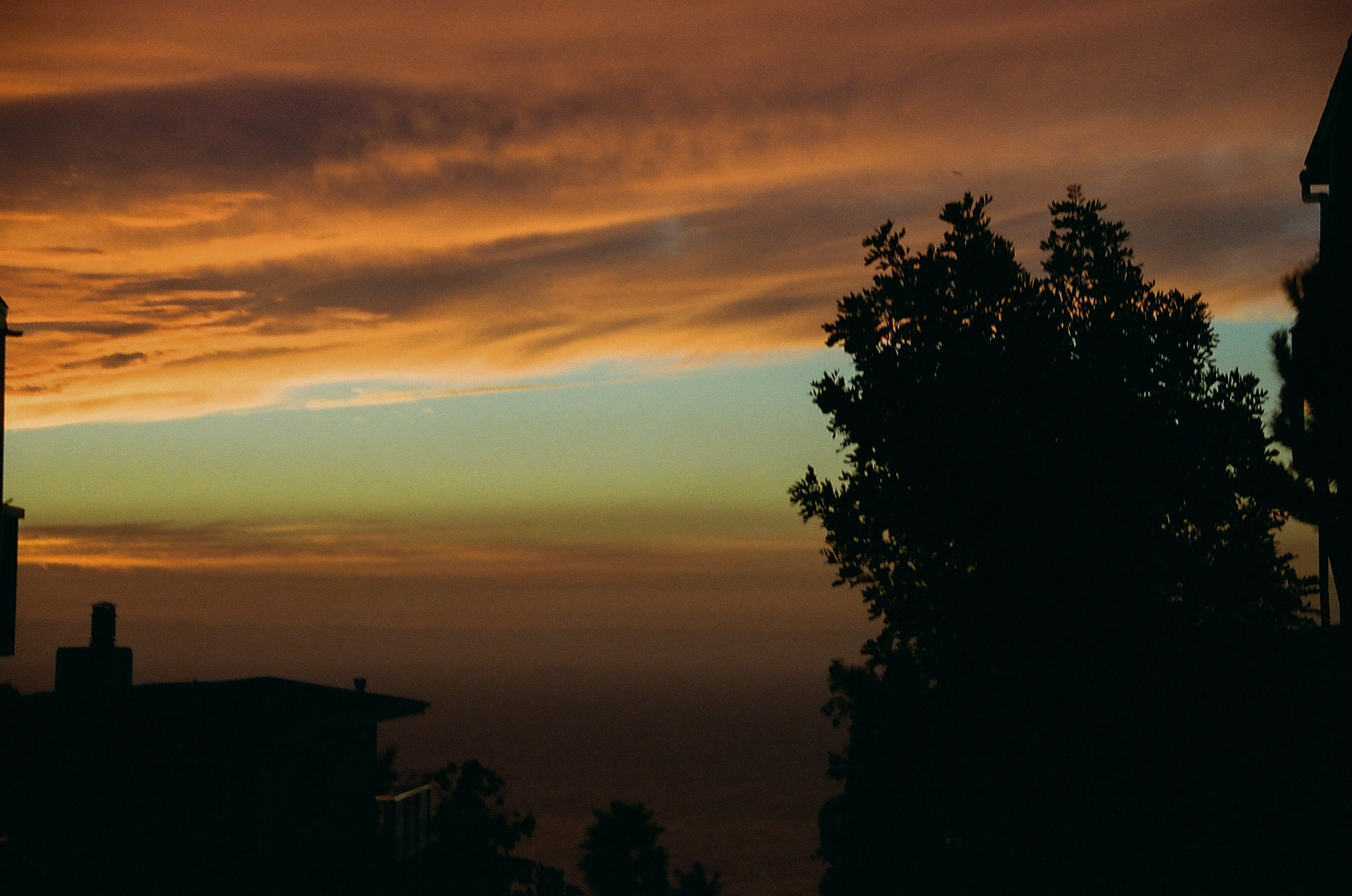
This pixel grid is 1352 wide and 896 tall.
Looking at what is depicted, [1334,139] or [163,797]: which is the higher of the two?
[1334,139]

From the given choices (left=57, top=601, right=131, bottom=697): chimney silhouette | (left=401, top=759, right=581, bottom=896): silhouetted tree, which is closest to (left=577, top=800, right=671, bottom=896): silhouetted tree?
(left=401, top=759, right=581, bottom=896): silhouetted tree

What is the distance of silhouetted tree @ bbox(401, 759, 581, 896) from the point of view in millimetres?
27234

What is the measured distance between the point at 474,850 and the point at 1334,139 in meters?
31.9

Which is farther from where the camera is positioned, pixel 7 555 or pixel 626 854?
pixel 626 854

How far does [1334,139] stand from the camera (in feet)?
78.4

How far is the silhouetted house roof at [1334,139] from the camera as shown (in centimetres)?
2295

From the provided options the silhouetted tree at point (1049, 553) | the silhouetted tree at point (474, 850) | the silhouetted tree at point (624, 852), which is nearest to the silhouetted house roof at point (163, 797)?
the silhouetted tree at point (474, 850)

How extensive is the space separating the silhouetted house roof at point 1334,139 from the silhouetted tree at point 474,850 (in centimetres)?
2232

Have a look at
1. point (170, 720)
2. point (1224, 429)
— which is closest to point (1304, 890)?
point (1224, 429)

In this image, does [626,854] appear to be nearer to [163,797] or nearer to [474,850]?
[474,850]

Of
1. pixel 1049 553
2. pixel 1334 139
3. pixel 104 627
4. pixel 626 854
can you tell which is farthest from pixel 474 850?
pixel 626 854

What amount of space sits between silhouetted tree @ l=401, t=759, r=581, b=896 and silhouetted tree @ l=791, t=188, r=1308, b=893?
10978 mm

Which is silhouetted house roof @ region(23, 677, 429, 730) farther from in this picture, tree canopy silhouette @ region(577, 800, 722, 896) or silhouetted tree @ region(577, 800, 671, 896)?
silhouetted tree @ region(577, 800, 671, 896)

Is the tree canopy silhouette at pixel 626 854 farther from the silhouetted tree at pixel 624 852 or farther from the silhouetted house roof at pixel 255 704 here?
the silhouetted house roof at pixel 255 704
